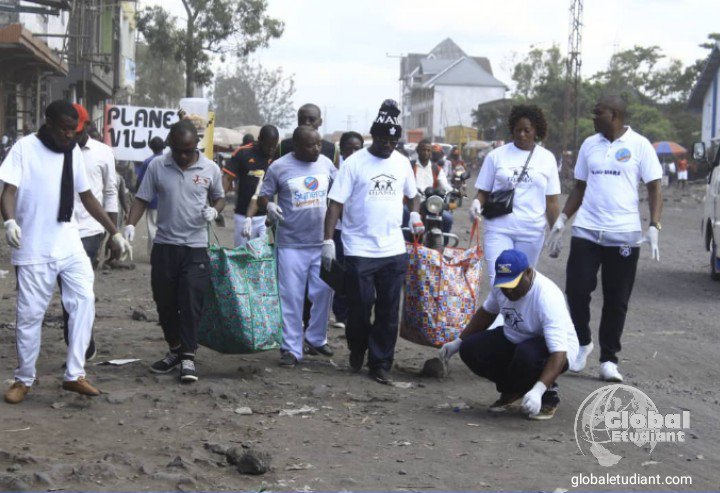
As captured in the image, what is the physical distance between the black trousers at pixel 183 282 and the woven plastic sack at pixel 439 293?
5.03ft

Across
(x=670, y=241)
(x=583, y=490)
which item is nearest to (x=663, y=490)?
(x=583, y=490)

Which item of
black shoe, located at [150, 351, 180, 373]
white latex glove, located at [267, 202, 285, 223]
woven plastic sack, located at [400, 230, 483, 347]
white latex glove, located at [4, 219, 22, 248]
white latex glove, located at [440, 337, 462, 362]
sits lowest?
black shoe, located at [150, 351, 180, 373]

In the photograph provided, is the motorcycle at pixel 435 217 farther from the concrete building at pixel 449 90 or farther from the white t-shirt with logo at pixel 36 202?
the concrete building at pixel 449 90

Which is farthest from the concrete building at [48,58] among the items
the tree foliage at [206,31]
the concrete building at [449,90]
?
the concrete building at [449,90]

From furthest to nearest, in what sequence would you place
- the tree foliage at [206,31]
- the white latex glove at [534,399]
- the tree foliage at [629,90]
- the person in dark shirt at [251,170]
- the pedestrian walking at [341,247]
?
the tree foliage at [629,90] < the tree foliage at [206,31] < the person in dark shirt at [251,170] < the pedestrian walking at [341,247] < the white latex glove at [534,399]

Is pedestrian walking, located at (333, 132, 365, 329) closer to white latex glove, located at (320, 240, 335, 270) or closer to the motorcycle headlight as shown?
white latex glove, located at (320, 240, 335, 270)

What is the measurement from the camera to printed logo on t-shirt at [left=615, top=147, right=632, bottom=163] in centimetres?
792

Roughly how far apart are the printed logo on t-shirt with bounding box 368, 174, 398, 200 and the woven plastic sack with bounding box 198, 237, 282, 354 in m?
0.92

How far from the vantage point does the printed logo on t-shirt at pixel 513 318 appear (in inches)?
263

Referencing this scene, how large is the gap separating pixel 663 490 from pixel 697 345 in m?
4.82

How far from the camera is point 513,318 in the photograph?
6723mm

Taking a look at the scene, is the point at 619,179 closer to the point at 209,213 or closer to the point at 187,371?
the point at 209,213

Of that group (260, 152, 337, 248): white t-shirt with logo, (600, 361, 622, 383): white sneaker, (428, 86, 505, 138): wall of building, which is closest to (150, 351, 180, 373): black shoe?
(260, 152, 337, 248): white t-shirt with logo

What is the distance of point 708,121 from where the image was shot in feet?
169
